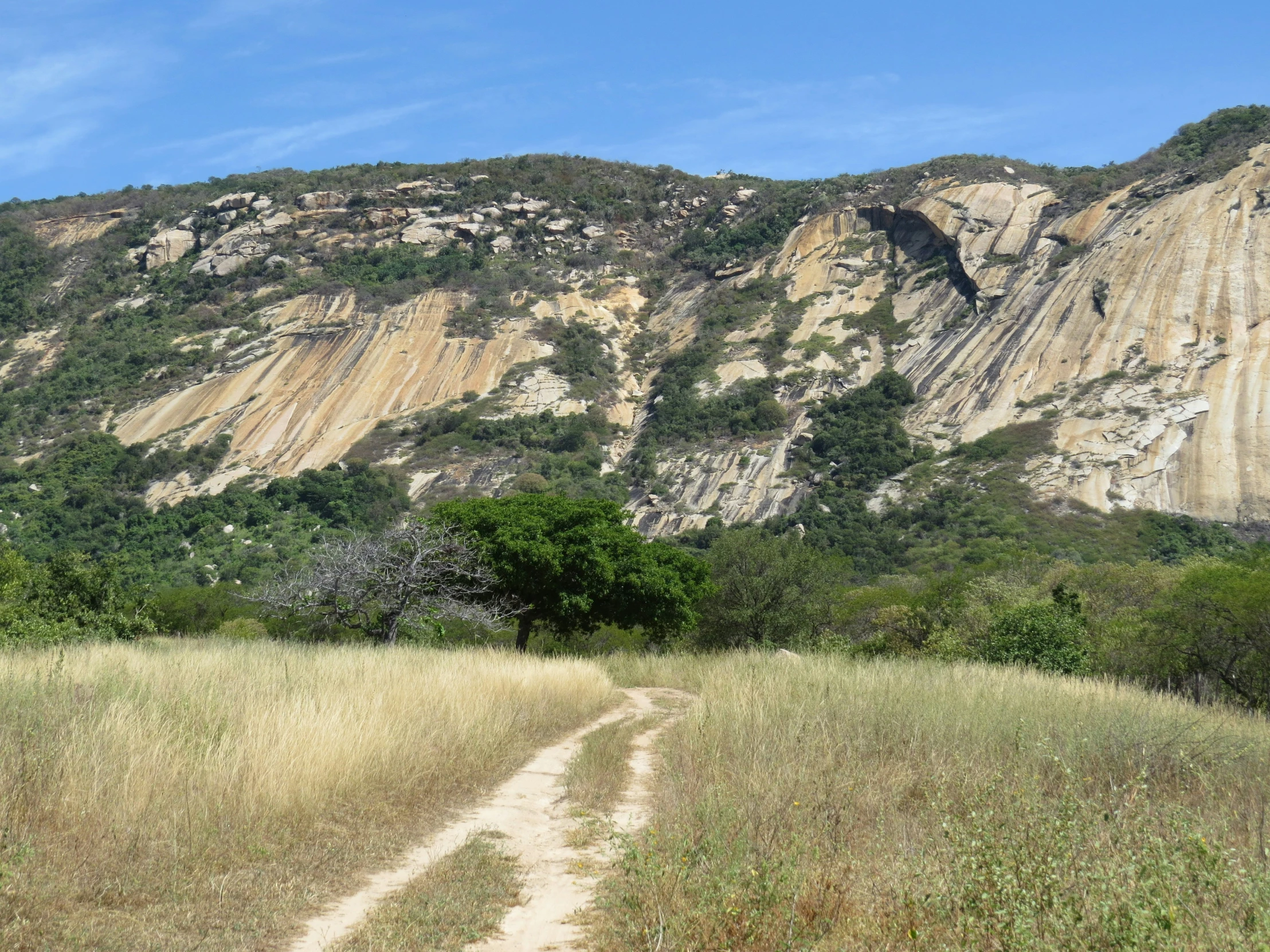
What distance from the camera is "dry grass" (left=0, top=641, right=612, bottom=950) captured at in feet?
14.6

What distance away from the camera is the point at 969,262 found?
7156cm

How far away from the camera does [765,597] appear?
28.3 m

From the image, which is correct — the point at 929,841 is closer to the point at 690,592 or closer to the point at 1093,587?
the point at 690,592

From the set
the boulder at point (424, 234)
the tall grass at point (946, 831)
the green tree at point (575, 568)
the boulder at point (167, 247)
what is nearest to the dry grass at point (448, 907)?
the tall grass at point (946, 831)

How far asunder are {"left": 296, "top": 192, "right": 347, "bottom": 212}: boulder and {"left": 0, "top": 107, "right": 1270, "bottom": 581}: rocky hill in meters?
0.37

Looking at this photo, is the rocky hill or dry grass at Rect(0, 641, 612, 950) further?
the rocky hill

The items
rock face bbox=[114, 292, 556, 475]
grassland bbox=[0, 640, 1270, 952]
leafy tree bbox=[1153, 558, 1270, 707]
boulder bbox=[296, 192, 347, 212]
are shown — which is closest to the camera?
grassland bbox=[0, 640, 1270, 952]

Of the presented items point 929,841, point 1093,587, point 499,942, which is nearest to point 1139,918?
point 929,841

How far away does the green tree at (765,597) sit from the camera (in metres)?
28.1

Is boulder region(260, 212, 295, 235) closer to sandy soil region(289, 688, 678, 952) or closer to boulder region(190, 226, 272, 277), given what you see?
boulder region(190, 226, 272, 277)

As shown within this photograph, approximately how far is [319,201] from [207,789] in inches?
4069

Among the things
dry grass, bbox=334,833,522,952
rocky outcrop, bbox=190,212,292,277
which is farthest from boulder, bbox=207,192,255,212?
dry grass, bbox=334,833,522,952

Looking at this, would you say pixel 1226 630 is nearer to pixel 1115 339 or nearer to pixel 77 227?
pixel 1115 339

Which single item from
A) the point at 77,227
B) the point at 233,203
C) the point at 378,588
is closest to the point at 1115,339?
the point at 378,588
